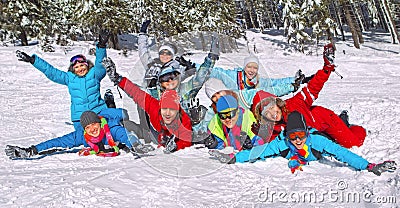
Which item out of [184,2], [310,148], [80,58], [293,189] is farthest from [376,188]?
[184,2]

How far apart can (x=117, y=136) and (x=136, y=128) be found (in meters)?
0.30

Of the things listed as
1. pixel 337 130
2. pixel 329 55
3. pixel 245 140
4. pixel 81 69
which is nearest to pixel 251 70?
pixel 245 140

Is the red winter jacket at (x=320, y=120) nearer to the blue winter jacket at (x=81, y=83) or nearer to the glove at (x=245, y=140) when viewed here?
the glove at (x=245, y=140)

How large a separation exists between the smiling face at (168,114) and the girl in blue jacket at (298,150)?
0.82m

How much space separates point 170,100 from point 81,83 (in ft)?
6.21

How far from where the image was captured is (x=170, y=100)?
548 centimetres

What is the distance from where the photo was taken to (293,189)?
4082mm

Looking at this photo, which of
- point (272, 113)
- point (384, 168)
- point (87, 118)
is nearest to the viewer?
point (384, 168)

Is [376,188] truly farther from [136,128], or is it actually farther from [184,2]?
[184,2]

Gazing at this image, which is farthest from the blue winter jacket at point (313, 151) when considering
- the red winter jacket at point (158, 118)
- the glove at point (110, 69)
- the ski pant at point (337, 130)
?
the glove at point (110, 69)

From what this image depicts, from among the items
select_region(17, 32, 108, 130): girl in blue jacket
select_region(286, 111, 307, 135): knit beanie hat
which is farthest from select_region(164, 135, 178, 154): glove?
select_region(17, 32, 108, 130): girl in blue jacket

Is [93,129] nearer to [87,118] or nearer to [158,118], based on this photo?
[87,118]

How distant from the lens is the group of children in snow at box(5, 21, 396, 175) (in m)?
5.18

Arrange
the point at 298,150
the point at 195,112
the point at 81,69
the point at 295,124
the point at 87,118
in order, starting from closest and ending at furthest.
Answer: the point at 295,124 → the point at 298,150 → the point at 87,118 → the point at 195,112 → the point at 81,69
